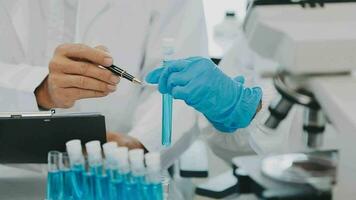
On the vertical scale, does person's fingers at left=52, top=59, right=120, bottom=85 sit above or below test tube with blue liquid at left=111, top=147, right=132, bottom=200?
above

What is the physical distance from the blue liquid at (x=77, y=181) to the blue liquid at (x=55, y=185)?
3 centimetres

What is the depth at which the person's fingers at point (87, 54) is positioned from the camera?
1.29m

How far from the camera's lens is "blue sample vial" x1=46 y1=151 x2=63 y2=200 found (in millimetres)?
1130

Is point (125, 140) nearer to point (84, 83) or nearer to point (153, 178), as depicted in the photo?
point (84, 83)

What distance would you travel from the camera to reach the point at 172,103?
150 cm

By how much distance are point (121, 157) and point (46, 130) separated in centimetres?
23

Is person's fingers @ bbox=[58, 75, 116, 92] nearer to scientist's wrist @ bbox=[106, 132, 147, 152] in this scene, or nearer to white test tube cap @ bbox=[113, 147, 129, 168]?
scientist's wrist @ bbox=[106, 132, 147, 152]

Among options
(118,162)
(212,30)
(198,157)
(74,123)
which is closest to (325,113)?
(118,162)

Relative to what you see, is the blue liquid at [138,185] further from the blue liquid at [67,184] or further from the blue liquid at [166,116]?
the blue liquid at [166,116]

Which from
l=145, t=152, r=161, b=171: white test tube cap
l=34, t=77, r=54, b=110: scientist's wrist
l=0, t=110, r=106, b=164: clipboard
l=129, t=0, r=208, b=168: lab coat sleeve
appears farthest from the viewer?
l=129, t=0, r=208, b=168: lab coat sleeve

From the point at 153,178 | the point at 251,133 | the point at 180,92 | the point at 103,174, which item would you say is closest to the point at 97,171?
the point at 103,174

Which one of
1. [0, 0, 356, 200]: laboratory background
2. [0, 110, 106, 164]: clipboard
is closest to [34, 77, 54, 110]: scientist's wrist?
[0, 0, 356, 200]: laboratory background

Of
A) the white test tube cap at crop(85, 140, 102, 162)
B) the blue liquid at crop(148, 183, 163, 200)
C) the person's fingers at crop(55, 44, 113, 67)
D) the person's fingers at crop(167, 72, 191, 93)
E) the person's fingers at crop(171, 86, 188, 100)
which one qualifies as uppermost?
the person's fingers at crop(55, 44, 113, 67)

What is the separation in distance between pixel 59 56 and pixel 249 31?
728mm
